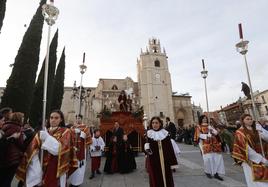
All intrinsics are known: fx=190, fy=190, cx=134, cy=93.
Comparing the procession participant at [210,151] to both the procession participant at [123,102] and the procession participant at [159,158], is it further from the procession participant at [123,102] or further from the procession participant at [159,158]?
the procession participant at [123,102]

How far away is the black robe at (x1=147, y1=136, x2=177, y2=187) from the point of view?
4199 millimetres

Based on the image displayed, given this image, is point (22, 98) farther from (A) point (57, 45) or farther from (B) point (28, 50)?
(A) point (57, 45)

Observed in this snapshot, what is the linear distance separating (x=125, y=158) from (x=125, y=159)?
0.04 metres

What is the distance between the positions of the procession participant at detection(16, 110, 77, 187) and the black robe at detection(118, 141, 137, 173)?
14.9 feet

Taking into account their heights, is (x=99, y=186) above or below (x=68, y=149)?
below

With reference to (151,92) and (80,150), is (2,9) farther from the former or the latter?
(151,92)

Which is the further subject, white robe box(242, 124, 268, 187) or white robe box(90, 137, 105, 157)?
white robe box(90, 137, 105, 157)

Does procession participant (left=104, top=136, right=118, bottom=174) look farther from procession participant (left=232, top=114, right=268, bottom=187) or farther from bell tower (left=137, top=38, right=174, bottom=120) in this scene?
bell tower (left=137, top=38, right=174, bottom=120)

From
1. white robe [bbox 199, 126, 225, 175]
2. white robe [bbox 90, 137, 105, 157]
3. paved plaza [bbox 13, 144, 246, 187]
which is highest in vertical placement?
white robe [bbox 90, 137, 105, 157]

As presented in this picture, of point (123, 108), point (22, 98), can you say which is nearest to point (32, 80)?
point (22, 98)

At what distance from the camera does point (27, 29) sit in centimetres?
1434

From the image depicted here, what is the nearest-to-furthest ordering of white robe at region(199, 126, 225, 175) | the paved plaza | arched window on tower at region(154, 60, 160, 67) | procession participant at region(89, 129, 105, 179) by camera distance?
the paved plaza < white robe at region(199, 126, 225, 175) < procession participant at region(89, 129, 105, 179) < arched window on tower at region(154, 60, 160, 67)

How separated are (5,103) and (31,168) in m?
10.6

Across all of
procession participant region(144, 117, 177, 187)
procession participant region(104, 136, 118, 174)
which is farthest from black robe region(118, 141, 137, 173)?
procession participant region(144, 117, 177, 187)
